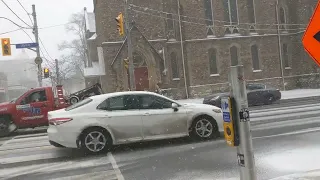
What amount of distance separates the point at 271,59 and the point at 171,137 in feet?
88.3

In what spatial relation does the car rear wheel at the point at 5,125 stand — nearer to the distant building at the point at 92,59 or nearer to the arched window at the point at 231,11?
the distant building at the point at 92,59

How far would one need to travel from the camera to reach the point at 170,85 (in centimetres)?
3139

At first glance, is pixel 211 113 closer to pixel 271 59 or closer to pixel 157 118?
pixel 157 118

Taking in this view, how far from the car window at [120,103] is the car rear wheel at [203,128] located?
5.22 feet

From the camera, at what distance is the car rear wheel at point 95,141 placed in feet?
29.0

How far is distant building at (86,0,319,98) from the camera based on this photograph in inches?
1173

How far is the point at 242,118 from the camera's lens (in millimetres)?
4359

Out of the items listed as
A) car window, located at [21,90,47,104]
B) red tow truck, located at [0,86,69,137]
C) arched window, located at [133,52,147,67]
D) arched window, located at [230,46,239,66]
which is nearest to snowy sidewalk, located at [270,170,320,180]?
red tow truck, located at [0,86,69,137]

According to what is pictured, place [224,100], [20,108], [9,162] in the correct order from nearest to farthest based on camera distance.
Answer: [224,100] → [9,162] → [20,108]

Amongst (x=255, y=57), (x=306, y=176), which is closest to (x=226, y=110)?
(x=306, y=176)

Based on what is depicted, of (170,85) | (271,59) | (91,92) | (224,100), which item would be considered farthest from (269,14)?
(224,100)

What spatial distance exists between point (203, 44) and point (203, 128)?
23.2m

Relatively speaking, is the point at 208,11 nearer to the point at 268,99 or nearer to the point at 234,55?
the point at 234,55

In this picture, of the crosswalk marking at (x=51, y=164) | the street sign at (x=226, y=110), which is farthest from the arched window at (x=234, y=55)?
the street sign at (x=226, y=110)
